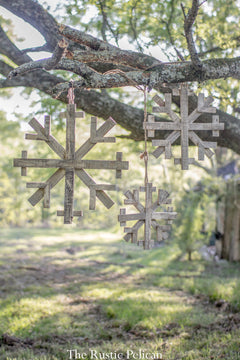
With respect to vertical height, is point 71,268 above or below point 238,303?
below

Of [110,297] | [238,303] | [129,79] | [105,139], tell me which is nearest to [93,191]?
[105,139]

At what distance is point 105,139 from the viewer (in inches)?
115

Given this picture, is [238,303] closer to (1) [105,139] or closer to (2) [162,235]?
(2) [162,235]

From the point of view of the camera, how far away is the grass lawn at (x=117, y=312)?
4379 mm

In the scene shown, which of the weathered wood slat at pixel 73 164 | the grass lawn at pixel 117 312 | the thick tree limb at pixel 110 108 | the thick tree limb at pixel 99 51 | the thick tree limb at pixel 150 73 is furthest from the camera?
the thick tree limb at pixel 110 108

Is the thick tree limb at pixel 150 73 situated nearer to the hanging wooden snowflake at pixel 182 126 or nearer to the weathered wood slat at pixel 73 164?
the hanging wooden snowflake at pixel 182 126

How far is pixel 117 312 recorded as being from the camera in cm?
587

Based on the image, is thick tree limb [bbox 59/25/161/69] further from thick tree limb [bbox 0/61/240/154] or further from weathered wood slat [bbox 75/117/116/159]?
thick tree limb [bbox 0/61/240/154]

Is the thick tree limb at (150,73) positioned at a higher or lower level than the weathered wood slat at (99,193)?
higher

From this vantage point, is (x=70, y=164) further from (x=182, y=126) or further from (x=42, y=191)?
(x=182, y=126)

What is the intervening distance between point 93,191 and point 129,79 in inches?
42.7

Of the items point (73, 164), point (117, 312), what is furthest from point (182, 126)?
point (117, 312)

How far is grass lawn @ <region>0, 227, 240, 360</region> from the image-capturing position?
4379mm

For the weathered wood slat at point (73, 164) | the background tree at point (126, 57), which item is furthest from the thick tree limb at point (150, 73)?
the weathered wood slat at point (73, 164)
